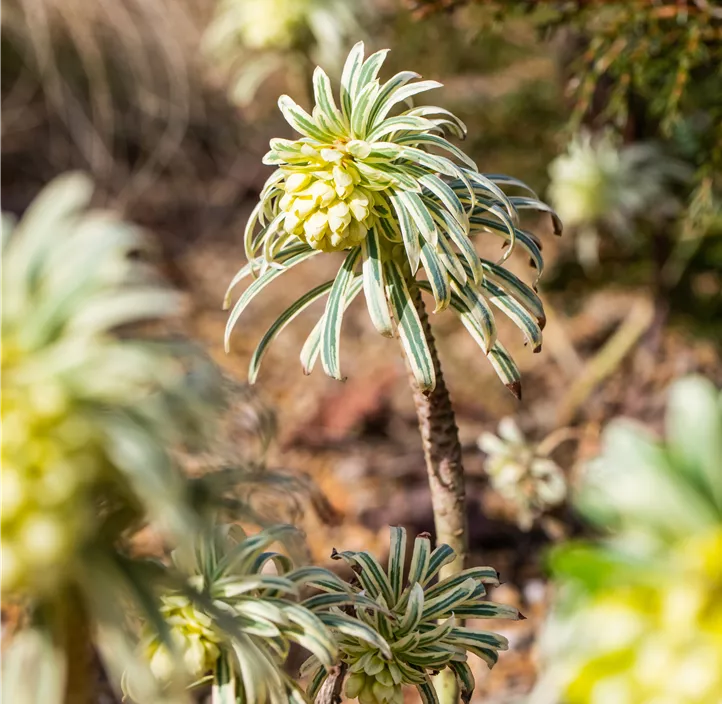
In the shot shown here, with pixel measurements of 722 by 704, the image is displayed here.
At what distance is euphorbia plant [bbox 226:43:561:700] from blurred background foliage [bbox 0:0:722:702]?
0.50 ft

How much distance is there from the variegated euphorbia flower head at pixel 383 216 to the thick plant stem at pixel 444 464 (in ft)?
0.21

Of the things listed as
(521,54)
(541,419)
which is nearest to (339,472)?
(541,419)

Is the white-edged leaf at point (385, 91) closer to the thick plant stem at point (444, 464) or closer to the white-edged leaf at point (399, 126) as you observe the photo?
the white-edged leaf at point (399, 126)

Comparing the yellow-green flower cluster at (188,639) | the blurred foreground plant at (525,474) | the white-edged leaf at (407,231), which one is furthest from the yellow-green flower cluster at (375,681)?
the blurred foreground plant at (525,474)

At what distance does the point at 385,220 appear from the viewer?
0.83 m

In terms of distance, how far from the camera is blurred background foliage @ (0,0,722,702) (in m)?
1.50

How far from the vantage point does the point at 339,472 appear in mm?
2170

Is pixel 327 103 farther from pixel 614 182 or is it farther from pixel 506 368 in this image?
pixel 614 182

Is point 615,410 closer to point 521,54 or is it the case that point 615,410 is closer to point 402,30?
point 521,54

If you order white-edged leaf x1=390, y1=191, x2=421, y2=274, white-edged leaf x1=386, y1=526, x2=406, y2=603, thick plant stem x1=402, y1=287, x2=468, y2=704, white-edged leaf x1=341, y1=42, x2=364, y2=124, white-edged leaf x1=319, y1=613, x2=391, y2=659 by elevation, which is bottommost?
white-edged leaf x1=319, y1=613, x2=391, y2=659

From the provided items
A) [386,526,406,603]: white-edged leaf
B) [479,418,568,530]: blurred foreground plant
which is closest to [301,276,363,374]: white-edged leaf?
[386,526,406,603]: white-edged leaf

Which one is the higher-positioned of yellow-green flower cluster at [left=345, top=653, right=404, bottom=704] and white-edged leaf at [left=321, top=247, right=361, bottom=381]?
white-edged leaf at [left=321, top=247, right=361, bottom=381]

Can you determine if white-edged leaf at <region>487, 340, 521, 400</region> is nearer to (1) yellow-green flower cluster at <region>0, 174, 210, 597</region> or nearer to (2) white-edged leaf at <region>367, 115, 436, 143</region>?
(2) white-edged leaf at <region>367, 115, 436, 143</region>

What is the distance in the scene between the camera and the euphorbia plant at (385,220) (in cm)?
77
